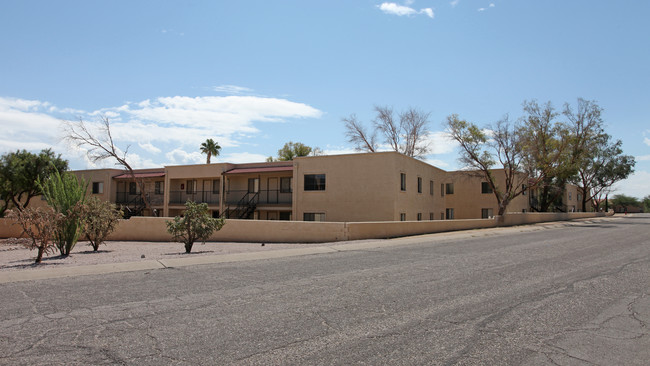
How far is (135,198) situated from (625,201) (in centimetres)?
13662

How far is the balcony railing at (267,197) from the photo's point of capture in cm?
3503

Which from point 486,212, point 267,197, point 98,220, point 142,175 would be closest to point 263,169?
point 267,197

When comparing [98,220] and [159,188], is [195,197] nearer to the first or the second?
[159,188]

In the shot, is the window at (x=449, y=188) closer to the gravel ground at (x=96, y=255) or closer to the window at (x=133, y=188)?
the gravel ground at (x=96, y=255)

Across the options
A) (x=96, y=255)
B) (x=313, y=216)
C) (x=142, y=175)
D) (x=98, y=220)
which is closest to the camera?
(x=96, y=255)

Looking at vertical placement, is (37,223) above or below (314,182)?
below

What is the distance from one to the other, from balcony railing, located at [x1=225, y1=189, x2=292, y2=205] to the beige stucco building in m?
0.08

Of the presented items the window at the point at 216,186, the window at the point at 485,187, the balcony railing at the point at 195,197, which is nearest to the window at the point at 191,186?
the balcony railing at the point at 195,197

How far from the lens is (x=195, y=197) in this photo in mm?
39250

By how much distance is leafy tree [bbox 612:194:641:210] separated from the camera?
125 metres

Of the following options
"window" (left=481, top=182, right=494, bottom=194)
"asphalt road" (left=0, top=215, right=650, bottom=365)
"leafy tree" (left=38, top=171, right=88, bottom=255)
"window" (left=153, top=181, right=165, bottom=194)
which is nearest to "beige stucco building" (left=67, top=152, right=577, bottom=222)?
"window" (left=153, top=181, right=165, bottom=194)

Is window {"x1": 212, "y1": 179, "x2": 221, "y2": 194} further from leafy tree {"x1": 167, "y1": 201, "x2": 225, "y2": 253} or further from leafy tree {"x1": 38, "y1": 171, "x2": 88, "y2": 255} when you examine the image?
leafy tree {"x1": 38, "y1": 171, "x2": 88, "y2": 255}

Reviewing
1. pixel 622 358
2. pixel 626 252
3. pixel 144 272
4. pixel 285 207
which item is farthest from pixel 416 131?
pixel 622 358

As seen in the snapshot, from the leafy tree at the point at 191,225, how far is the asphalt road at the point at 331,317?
6.84 meters
